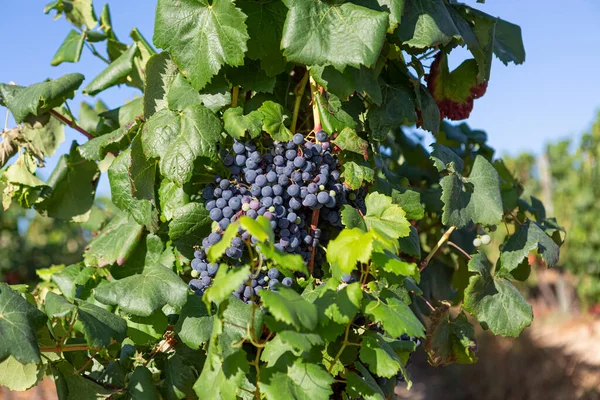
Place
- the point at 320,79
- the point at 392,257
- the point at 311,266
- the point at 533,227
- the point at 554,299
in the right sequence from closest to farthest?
the point at 392,257, the point at 320,79, the point at 311,266, the point at 533,227, the point at 554,299

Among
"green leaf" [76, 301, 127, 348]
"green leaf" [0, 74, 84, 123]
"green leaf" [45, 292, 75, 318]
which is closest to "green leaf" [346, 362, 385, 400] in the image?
"green leaf" [76, 301, 127, 348]

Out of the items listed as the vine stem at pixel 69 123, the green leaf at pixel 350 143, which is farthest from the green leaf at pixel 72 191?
the green leaf at pixel 350 143

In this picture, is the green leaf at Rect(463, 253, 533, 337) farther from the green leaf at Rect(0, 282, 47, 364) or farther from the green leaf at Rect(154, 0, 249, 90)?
the green leaf at Rect(0, 282, 47, 364)

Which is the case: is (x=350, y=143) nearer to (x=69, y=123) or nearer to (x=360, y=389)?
(x=360, y=389)

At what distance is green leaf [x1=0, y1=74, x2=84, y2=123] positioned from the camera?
1546 millimetres

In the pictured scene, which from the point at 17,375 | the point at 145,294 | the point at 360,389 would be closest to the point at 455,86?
the point at 360,389

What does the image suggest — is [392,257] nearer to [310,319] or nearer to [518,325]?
[310,319]

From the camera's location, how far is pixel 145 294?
4.11 feet

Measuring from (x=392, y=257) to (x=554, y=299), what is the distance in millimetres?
11399

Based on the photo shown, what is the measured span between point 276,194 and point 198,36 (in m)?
0.41

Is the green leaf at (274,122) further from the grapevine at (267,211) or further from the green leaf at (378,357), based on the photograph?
the green leaf at (378,357)

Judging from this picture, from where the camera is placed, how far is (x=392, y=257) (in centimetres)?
112

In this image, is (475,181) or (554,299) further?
(554,299)

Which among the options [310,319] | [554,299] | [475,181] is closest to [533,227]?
[475,181]
